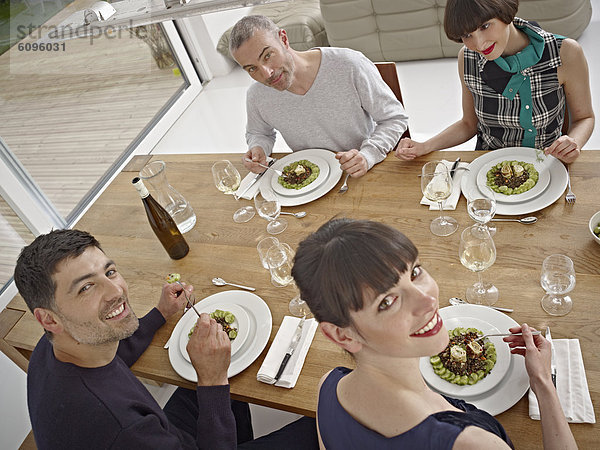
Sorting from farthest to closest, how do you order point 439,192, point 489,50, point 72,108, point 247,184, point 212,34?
1. point 212,34
2. point 72,108
3. point 247,184
4. point 489,50
5. point 439,192

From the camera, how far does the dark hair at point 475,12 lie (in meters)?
1.72

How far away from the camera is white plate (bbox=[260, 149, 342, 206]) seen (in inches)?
78.0

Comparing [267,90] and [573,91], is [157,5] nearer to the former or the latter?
[267,90]

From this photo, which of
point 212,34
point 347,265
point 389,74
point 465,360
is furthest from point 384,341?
point 212,34

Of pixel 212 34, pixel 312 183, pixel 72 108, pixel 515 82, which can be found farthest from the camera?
pixel 212 34

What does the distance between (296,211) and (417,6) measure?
2868mm

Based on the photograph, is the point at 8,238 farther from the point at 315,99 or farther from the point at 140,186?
the point at 315,99

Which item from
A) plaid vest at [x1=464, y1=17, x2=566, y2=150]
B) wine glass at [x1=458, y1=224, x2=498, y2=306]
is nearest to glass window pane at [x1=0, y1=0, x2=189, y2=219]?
plaid vest at [x1=464, y1=17, x2=566, y2=150]

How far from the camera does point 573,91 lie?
6.20ft

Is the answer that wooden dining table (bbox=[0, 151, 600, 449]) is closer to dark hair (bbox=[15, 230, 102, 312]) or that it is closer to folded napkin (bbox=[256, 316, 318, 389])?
folded napkin (bbox=[256, 316, 318, 389])

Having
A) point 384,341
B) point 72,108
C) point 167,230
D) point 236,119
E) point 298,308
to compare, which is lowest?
point 236,119

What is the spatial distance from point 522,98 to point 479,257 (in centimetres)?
84

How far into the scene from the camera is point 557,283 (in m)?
1.35

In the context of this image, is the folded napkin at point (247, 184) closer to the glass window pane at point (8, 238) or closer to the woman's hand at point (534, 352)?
the woman's hand at point (534, 352)
